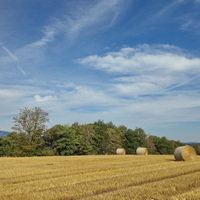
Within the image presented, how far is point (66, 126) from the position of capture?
53.0m

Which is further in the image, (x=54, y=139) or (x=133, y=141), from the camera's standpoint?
(x=133, y=141)

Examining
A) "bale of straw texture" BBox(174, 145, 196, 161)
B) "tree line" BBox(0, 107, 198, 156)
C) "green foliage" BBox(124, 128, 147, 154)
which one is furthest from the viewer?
"green foliage" BBox(124, 128, 147, 154)

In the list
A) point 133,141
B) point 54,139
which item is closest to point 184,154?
point 54,139

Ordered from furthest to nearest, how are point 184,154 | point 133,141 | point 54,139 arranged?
point 133,141
point 54,139
point 184,154

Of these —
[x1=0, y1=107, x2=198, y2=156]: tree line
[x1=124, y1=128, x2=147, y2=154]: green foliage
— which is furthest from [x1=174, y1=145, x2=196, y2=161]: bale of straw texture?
[x1=124, y1=128, x2=147, y2=154]: green foliage

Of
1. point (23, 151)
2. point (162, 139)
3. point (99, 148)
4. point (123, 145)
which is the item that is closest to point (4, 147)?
point (23, 151)

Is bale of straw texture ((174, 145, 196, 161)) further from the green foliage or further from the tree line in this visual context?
the green foliage

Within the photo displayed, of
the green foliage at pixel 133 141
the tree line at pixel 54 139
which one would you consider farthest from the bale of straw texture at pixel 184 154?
the green foliage at pixel 133 141

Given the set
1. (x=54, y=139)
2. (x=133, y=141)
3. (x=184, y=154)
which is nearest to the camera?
(x=184, y=154)

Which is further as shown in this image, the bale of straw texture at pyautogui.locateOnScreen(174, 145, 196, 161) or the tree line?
the tree line

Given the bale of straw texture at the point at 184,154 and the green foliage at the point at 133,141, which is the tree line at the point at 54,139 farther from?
the bale of straw texture at the point at 184,154

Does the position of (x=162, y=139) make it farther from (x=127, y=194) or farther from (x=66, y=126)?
(x=127, y=194)

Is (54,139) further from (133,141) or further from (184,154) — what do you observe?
(184,154)

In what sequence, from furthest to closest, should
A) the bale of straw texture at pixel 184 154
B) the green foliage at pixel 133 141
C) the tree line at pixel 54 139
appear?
the green foliage at pixel 133 141 → the tree line at pixel 54 139 → the bale of straw texture at pixel 184 154
